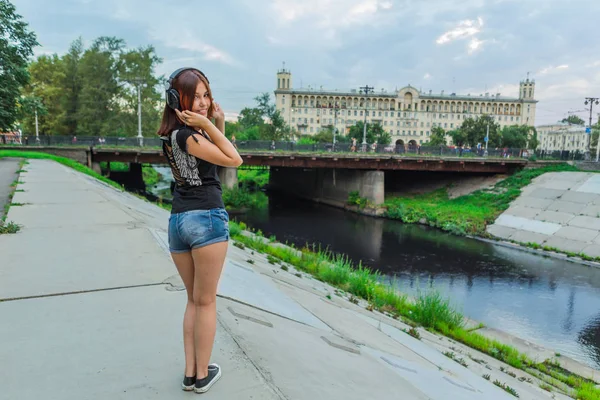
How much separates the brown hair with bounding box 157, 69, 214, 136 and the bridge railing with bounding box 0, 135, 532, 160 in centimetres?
3490

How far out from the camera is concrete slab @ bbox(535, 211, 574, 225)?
2831 cm

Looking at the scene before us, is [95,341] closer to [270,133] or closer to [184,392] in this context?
[184,392]

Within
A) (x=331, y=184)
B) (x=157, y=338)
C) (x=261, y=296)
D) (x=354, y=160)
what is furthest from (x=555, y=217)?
(x=157, y=338)

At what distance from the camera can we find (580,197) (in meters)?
31.2

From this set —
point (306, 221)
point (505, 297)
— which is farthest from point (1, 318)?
point (306, 221)

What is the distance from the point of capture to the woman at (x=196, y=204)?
2848 mm

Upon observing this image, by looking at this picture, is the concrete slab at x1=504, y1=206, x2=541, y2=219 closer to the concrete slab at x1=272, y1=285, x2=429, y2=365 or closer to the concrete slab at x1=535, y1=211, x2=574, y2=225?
the concrete slab at x1=535, y1=211, x2=574, y2=225

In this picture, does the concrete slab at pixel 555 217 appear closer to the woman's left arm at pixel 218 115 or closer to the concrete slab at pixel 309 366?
the concrete slab at pixel 309 366

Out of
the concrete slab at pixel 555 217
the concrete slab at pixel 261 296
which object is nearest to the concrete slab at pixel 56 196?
the concrete slab at pixel 261 296

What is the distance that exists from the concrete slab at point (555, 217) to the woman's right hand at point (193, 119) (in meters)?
31.4

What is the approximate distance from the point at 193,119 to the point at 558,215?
32798 mm

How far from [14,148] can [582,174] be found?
1927 inches

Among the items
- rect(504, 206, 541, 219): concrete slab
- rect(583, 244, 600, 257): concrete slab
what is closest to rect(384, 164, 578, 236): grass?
rect(504, 206, 541, 219): concrete slab

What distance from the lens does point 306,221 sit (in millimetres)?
33656
